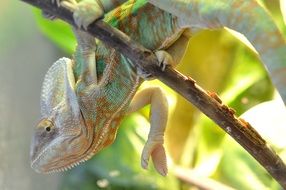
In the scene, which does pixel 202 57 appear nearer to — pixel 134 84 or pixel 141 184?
pixel 141 184

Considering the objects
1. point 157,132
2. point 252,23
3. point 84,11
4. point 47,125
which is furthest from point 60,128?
point 252,23

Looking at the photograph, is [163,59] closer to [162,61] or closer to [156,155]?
[162,61]

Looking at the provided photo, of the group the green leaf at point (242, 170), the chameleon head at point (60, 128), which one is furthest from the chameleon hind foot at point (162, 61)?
the green leaf at point (242, 170)

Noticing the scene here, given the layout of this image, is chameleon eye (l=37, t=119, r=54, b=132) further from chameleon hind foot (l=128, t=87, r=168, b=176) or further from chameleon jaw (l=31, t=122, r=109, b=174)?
chameleon hind foot (l=128, t=87, r=168, b=176)

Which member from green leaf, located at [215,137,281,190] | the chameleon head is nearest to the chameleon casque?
the chameleon head

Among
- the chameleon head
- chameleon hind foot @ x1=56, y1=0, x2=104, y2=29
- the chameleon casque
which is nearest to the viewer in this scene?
chameleon hind foot @ x1=56, y1=0, x2=104, y2=29

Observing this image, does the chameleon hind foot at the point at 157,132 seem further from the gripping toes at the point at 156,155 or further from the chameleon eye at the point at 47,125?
the chameleon eye at the point at 47,125
